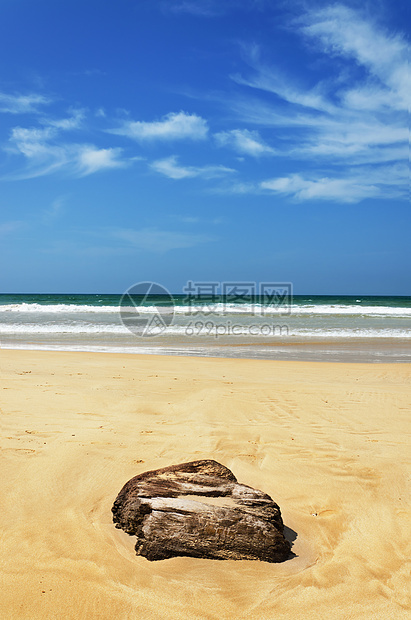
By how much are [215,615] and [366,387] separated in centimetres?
629

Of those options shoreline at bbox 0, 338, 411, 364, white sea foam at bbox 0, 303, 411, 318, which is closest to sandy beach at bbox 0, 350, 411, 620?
shoreline at bbox 0, 338, 411, 364

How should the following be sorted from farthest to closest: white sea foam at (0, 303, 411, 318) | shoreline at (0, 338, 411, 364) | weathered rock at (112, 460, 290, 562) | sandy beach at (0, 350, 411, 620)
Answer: white sea foam at (0, 303, 411, 318), shoreline at (0, 338, 411, 364), weathered rock at (112, 460, 290, 562), sandy beach at (0, 350, 411, 620)

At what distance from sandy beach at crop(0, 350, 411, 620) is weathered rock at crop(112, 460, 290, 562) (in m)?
0.07

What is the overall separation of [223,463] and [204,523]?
147cm

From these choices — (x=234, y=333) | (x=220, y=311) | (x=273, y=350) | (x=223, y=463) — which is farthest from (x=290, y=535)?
(x=220, y=311)

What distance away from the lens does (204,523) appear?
2.46m

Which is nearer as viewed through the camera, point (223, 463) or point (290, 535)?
point (290, 535)

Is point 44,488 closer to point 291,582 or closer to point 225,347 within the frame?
point 291,582

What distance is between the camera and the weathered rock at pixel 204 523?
8.06ft

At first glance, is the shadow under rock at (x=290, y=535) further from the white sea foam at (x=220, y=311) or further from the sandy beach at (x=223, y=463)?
the white sea foam at (x=220, y=311)

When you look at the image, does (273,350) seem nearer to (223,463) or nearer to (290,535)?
(223,463)

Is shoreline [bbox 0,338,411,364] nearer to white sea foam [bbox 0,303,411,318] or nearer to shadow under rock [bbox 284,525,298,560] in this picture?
shadow under rock [bbox 284,525,298,560]

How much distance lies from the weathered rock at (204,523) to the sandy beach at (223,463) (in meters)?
0.07

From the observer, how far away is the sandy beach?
218cm
